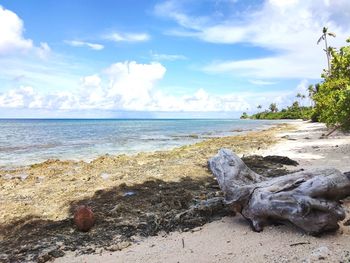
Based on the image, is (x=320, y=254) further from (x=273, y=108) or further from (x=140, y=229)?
(x=273, y=108)

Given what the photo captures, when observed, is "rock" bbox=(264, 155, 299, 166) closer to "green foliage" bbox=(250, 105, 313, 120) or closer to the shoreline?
the shoreline

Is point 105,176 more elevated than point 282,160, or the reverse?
point 282,160

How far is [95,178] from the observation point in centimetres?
1225

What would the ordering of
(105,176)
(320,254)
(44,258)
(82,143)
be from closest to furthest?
(320,254)
(44,258)
(105,176)
(82,143)

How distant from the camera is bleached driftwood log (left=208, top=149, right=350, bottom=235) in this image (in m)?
5.16

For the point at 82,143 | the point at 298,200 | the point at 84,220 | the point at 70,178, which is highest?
the point at 298,200

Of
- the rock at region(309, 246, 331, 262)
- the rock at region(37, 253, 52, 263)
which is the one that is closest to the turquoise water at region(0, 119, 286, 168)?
the rock at region(37, 253, 52, 263)

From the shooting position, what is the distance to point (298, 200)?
532cm

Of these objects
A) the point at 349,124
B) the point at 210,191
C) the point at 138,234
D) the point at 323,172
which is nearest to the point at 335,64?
the point at 349,124

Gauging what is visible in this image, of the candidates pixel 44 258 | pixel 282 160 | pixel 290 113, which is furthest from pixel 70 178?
pixel 290 113

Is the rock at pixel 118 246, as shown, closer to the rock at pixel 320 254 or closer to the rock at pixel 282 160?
the rock at pixel 320 254

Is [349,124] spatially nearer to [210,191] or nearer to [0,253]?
[210,191]

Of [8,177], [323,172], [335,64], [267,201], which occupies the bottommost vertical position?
[8,177]

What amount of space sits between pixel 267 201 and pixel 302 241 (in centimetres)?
83
